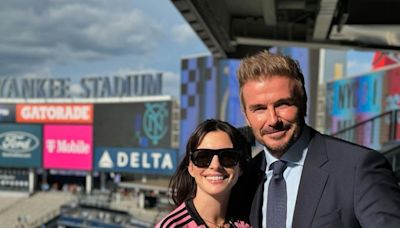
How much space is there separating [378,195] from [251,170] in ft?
2.13

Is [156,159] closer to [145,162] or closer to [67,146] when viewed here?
[145,162]

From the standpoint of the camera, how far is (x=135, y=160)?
39781mm

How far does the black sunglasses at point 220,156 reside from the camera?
1879 millimetres

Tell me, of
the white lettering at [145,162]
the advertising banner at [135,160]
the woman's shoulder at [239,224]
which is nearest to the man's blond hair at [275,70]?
the woman's shoulder at [239,224]

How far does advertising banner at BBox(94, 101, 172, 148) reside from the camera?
39.9 m

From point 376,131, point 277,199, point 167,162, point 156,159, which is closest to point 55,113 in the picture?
point 156,159

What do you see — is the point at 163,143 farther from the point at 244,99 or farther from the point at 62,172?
the point at 244,99

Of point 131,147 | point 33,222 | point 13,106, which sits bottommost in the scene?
point 33,222

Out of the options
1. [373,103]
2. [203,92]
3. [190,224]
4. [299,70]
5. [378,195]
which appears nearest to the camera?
[378,195]

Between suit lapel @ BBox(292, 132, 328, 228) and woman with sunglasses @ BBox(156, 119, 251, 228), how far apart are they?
13.8 inches

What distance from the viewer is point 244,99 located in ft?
5.39

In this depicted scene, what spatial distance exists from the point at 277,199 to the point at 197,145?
0.39m

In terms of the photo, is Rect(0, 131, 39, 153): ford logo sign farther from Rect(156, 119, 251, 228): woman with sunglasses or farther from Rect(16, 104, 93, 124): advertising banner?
Rect(156, 119, 251, 228): woman with sunglasses

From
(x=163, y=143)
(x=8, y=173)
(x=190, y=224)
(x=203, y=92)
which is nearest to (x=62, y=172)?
(x=8, y=173)
